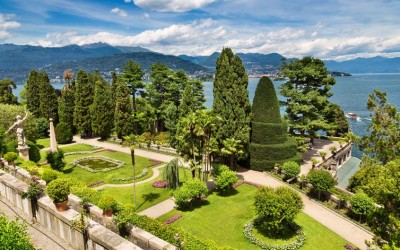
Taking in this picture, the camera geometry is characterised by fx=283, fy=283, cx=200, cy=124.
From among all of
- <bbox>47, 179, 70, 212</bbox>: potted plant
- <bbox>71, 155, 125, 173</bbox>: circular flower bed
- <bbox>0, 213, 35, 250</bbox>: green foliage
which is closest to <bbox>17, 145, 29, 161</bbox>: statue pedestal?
<bbox>71, 155, 125, 173</bbox>: circular flower bed

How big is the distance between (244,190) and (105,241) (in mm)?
19540

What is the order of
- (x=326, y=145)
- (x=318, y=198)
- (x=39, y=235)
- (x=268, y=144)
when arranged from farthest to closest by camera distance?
(x=326, y=145), (x=268, y=144), (x=318, y=198), (x=39, y=235)

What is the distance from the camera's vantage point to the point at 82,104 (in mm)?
51469

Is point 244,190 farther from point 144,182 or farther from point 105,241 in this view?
point 105,241

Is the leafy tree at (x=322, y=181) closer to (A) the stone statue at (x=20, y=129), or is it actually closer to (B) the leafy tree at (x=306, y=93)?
(B) the leafy tree at (x=306, y=93)

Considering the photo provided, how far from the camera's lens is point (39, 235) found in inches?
488

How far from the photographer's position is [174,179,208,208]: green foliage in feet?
74.9

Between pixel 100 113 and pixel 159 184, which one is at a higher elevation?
pixel 100 113

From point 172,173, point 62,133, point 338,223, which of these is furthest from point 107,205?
point 62,133

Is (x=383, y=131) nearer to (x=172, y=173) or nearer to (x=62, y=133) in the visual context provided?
(x=172, y=173)

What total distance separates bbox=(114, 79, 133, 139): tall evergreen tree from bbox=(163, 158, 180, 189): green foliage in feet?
77.2

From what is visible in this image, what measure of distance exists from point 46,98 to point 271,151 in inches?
1692

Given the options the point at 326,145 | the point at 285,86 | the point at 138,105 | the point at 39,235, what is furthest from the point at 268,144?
the point at 138,105

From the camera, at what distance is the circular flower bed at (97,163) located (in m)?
33.6
